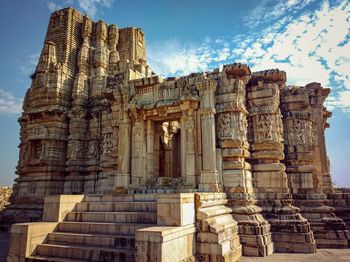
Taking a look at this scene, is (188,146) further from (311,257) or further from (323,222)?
(323,222)

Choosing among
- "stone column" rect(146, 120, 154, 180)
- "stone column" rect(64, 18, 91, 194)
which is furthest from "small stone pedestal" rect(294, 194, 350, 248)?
"stone column" rect(64, 18, 91, 194)

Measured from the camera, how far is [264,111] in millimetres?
12914

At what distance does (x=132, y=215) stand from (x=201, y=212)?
7.11ft

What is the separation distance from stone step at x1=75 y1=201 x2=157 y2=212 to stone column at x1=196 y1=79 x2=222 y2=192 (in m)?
2.83

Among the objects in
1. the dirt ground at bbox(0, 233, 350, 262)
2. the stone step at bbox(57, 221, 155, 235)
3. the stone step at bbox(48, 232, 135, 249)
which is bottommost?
the dirt ground at bbox(0, 233, 350, 262)

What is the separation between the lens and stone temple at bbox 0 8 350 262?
835 centimetres

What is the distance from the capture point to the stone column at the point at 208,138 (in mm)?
11336

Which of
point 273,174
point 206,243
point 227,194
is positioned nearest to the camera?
point 206,243

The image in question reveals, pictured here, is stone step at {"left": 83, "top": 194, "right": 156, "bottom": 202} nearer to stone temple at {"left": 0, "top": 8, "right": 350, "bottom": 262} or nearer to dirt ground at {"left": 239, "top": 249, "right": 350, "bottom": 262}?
stone temple at {"left": 0, "top": 8, "right": 350, "bottom": 262}

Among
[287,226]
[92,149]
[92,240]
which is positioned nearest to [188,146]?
[287,226]

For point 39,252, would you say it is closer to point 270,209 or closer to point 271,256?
point 271,256

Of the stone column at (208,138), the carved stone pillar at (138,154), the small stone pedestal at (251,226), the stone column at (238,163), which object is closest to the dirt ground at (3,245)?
the carved stone pillar at (138,154)

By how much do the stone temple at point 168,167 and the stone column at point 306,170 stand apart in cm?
5

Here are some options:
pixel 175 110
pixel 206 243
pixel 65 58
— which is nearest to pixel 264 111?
pixel 175 110
